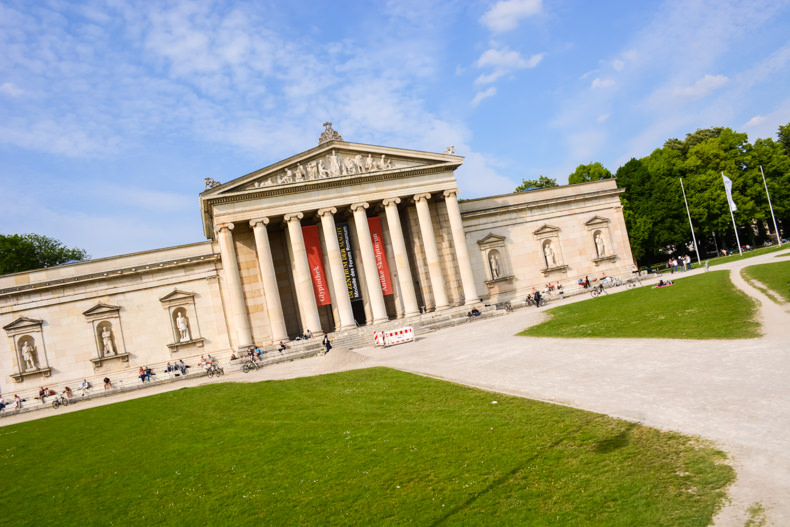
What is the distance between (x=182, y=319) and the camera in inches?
1834

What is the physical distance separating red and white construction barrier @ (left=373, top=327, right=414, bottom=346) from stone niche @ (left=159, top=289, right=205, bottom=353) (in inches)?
766

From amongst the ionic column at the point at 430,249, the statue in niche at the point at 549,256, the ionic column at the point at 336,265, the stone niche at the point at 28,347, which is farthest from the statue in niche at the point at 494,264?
the stone niche at the point at 28,347

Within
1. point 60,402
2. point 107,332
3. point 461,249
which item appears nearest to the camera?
point 60,402

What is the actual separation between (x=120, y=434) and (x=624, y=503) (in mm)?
18296

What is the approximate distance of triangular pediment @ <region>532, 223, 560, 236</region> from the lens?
183 ft

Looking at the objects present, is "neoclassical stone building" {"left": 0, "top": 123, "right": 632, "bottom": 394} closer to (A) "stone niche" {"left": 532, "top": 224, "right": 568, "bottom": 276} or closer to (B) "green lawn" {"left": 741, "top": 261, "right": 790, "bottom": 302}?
(A) "stone niche" {"left": 532, "top": 224, "right": 568, "bottom": 276}

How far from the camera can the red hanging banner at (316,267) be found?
4572cm

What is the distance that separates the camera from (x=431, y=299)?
1977 inches

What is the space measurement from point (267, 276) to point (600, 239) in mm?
35870

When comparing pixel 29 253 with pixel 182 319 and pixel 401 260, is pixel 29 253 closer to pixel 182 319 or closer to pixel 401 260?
pixel 182 319

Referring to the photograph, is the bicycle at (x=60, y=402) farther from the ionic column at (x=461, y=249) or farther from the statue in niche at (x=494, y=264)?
the statue in niche at (x=494, y=264)

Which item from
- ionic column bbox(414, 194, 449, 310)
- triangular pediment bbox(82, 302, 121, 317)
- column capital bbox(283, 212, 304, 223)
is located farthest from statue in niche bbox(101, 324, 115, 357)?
ionic column bbox(414, 194, 449, 310)

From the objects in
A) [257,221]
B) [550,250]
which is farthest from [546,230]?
[257,221]

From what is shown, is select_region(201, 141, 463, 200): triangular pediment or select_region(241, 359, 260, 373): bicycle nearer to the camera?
select_region(241, 359, 260, 373): bicycle
